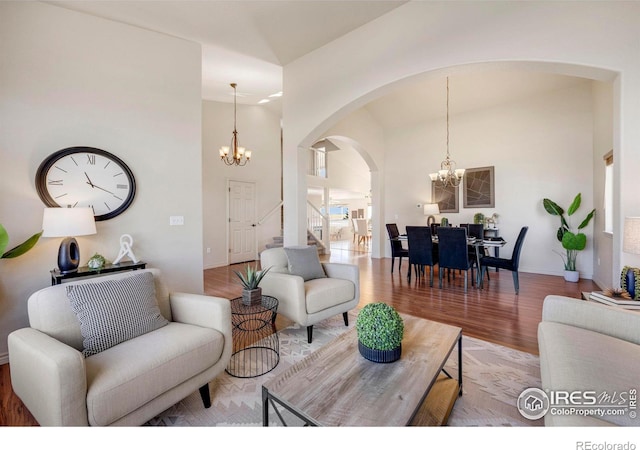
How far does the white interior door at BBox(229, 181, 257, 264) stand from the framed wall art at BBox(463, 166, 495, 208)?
17.1 feet

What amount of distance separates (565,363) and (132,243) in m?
3.76

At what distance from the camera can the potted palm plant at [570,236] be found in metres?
4.57

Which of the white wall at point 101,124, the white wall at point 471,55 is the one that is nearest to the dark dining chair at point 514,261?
the white wall at point 471,55

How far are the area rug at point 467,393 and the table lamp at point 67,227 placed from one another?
179cm

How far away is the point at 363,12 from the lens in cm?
335

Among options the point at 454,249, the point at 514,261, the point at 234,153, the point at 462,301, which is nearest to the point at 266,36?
the point at 234,153

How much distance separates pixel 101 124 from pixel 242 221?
4118 millimetres

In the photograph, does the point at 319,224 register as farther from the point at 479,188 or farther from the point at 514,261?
the point at 514,261

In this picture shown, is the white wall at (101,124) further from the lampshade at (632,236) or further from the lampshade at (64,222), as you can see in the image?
the lampshade at (632,236)

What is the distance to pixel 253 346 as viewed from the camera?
8.03 feet

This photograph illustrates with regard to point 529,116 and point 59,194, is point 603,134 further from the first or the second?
point 59,194

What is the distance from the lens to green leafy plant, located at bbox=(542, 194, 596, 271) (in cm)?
456

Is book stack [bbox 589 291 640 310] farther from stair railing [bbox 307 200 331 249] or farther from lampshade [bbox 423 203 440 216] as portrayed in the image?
stair railing [bbox 307 200 331 249]

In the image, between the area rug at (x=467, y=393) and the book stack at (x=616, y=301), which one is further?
the book stack at (x=616, y=301)
